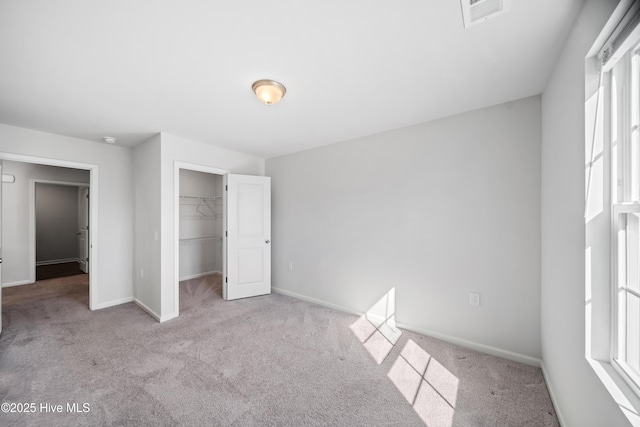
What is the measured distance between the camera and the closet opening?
5.07 m

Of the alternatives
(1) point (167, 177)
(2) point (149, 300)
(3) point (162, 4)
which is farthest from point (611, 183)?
(2) point (149, 300)

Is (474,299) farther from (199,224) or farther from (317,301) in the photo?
(199,224)

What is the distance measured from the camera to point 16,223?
452cm

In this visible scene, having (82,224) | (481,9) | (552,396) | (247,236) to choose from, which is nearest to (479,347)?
(552,396)

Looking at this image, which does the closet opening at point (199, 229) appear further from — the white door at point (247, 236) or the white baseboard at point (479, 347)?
the white baseboard at point (479, 347)

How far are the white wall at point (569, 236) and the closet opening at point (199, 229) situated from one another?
457 centimetres

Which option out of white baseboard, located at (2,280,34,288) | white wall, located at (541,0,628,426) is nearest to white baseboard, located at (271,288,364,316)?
white wall, located at (541,0,628,426)

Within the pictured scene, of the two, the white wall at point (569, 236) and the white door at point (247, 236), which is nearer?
the white wall at point (569, 236)

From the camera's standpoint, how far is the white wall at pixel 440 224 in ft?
7.30

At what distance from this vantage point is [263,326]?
2943 millimetres

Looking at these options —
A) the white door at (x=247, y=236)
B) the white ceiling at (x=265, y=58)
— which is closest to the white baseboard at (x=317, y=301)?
the white door at (x=247, y=236)

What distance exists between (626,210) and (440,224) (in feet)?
5.12

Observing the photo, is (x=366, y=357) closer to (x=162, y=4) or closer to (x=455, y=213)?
(x=455, y=213)

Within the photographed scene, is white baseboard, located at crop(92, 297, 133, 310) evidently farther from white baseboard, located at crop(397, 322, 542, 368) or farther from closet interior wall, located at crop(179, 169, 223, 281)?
white baseboard, located at crop(397, 322, 542, 368)
